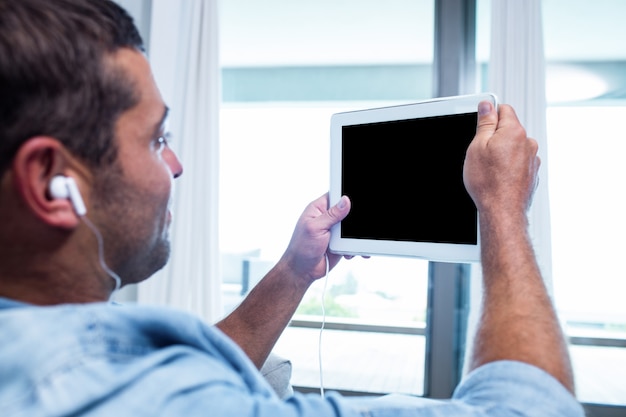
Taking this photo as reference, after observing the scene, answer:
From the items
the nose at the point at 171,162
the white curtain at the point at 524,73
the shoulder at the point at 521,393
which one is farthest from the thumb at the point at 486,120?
→ the white curtain at the point at 524,73

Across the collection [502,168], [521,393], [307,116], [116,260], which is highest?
[307,116]

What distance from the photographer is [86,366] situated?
49cm

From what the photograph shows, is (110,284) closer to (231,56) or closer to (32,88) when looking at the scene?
(32,88)

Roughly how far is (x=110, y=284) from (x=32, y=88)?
0.84 feet

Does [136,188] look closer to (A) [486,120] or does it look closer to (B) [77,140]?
(B) [77,140]

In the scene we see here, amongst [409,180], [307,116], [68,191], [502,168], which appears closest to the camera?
[68,191]

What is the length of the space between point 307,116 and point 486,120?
5.74 ft

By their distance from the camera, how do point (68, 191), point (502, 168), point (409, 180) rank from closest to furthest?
point (68, 191), point (502, 168), point (409, 180)

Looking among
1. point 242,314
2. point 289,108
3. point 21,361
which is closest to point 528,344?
point 21,361

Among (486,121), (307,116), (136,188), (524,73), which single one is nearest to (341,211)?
(486,121)

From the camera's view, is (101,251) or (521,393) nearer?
(521,393)

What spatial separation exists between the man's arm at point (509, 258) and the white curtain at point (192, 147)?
1535 mm

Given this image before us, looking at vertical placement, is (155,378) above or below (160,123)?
below

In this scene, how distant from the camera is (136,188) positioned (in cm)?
68
